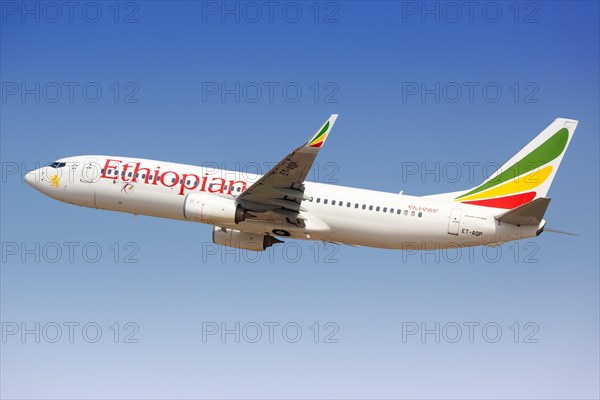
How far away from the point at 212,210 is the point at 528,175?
1892 cm

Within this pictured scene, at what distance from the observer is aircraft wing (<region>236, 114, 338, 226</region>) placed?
4375cm

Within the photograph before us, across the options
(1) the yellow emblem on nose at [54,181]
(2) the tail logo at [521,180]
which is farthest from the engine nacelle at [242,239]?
(2) the tail logo at [521,180]

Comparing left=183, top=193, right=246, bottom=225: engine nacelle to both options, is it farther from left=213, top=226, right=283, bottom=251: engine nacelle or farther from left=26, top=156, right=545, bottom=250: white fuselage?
left=213, top=226, right=283, bottom=251: engine nacelle

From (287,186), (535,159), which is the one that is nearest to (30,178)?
(287,186)

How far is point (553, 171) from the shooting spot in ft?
162

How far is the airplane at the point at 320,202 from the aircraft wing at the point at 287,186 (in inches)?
2.3

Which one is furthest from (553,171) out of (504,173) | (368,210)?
(368,210)

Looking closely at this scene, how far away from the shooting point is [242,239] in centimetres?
5316

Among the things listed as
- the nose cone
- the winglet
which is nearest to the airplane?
the winglet

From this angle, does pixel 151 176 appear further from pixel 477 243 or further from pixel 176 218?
pixel 477 243

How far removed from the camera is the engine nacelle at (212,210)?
4850 centimetres

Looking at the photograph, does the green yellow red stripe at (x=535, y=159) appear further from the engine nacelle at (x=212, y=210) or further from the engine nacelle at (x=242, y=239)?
the engine nacelle at (x=212, y=210)

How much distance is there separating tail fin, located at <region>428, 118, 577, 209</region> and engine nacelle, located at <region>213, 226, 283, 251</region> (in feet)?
38.8

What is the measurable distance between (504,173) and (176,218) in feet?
66.5
